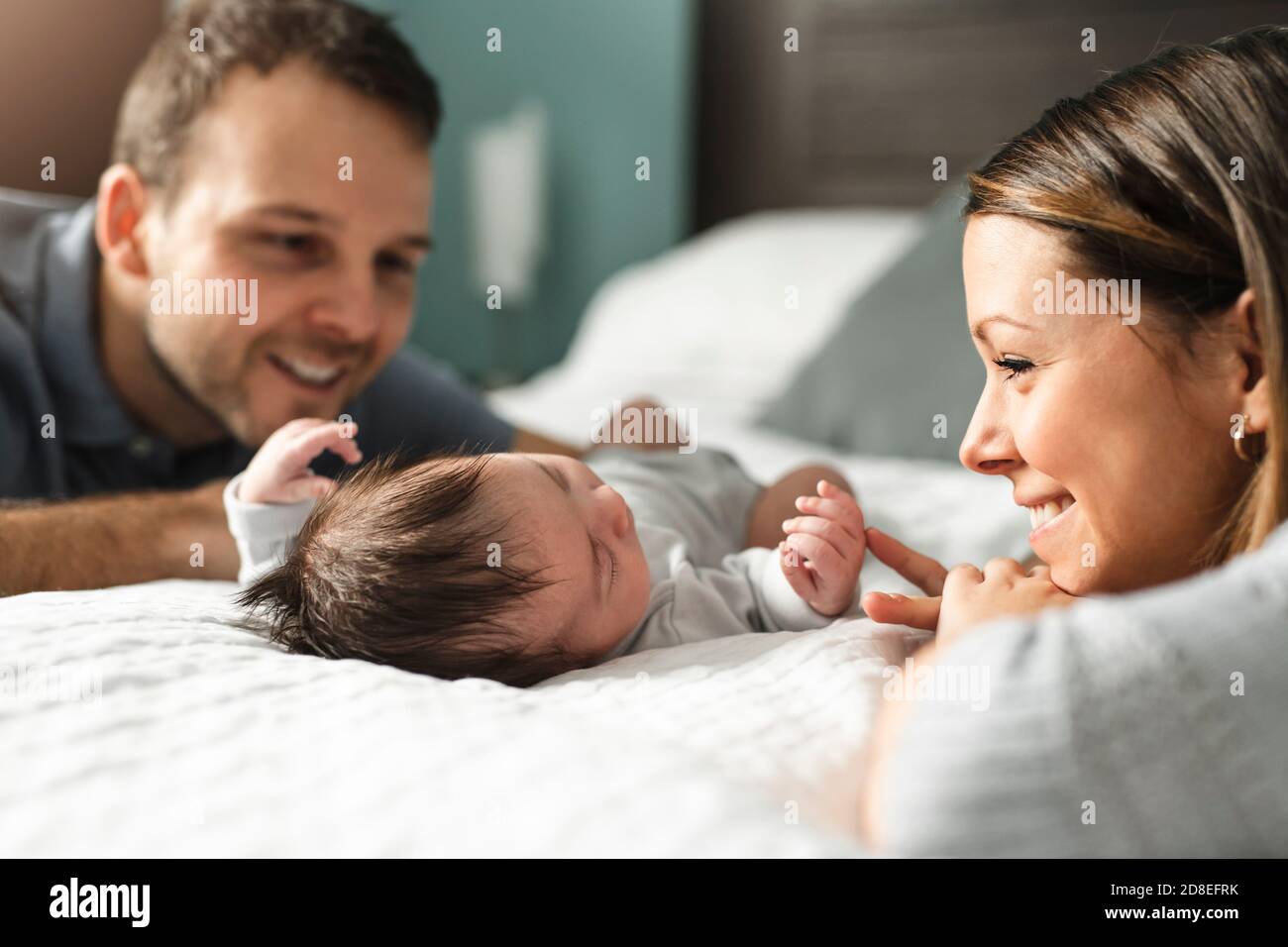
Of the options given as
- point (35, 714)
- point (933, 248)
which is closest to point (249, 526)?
point (35, 714)

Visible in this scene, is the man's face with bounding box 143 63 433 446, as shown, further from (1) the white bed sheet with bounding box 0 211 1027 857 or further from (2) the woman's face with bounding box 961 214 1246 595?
(2) the woman's face with bounding box 961 214 1246 595

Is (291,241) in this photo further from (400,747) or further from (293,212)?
(400,747)

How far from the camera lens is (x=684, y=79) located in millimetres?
2891

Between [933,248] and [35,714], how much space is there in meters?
1.69

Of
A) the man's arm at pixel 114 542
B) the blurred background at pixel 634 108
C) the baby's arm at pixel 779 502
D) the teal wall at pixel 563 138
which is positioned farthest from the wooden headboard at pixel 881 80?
the man's arm at pixel 114 542

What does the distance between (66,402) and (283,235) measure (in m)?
0.36

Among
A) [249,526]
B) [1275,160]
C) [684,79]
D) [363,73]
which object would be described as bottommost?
[249,526]

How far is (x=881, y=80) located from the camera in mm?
2688

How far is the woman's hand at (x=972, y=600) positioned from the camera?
2.35ft

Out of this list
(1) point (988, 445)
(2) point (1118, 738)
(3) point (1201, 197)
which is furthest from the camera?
(1) point (988, 445)

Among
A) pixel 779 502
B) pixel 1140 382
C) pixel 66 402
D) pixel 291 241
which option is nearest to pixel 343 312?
pixel 291 241

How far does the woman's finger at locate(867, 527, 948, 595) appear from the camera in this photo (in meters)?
0.90

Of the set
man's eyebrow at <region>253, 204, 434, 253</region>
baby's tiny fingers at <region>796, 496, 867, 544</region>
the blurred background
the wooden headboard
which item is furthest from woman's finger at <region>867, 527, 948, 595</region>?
the wooden headboard
